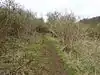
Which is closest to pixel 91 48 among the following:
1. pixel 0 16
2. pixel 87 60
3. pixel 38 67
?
pixel 87 60

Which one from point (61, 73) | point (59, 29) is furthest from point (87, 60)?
point (59, 29)

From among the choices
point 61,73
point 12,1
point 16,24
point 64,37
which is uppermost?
point 12,1

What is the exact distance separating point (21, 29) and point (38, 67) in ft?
36.9

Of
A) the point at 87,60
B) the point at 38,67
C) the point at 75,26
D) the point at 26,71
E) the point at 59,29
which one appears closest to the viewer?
the point at 26,71

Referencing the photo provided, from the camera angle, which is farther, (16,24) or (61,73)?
(16,24)

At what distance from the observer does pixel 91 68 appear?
1102 cm

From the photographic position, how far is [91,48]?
15.5 metres

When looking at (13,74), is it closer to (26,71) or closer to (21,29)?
(26,71)

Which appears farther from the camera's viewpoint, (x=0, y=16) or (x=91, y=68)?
(x=0, y=16)

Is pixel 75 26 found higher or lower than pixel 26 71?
higher

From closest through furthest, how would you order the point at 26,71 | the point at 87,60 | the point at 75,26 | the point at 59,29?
1. the point at 26,71
2. the point at 87,60
3. the point at 75,26
4. the point at 59,29

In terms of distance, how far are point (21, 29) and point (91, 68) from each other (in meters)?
11.9

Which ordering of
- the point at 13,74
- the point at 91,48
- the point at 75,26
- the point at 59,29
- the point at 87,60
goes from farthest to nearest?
the point at 59,29 → the point at 75,26 → the point at 91,48 → the point at 87,60 → the point at 13,74

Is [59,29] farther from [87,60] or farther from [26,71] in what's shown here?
[26,71]
